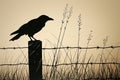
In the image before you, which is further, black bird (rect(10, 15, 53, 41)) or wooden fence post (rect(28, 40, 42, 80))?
black bird (rect(10, 15, 53, 41))

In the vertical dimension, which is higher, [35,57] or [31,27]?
[31,27]

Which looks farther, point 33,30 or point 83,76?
point 83,76

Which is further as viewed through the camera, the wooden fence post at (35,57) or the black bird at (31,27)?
the black bird at (31,27)

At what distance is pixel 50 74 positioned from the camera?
7.74ft

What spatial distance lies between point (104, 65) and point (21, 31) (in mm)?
957

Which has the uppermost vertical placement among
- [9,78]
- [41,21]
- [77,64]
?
[41,21]

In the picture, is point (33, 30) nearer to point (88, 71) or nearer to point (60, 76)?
point (60, 76)

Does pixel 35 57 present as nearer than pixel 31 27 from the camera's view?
Yes

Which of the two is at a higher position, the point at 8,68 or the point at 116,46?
the point at 116,46

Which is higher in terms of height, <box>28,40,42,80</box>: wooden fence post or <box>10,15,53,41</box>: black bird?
<box>10,15,53,41</box>: black bird

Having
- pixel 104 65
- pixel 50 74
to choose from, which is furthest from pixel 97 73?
pixel 50 74

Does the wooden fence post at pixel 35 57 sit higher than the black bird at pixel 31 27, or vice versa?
the black bird at pixel 31 27

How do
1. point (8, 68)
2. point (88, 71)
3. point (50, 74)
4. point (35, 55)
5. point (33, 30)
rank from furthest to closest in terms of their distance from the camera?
point (8, 68) < point (88, 71) < point (50, 74) < point (33, 30) < point (35, 55)

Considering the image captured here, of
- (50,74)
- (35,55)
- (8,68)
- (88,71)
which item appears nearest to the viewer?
(35,55)
